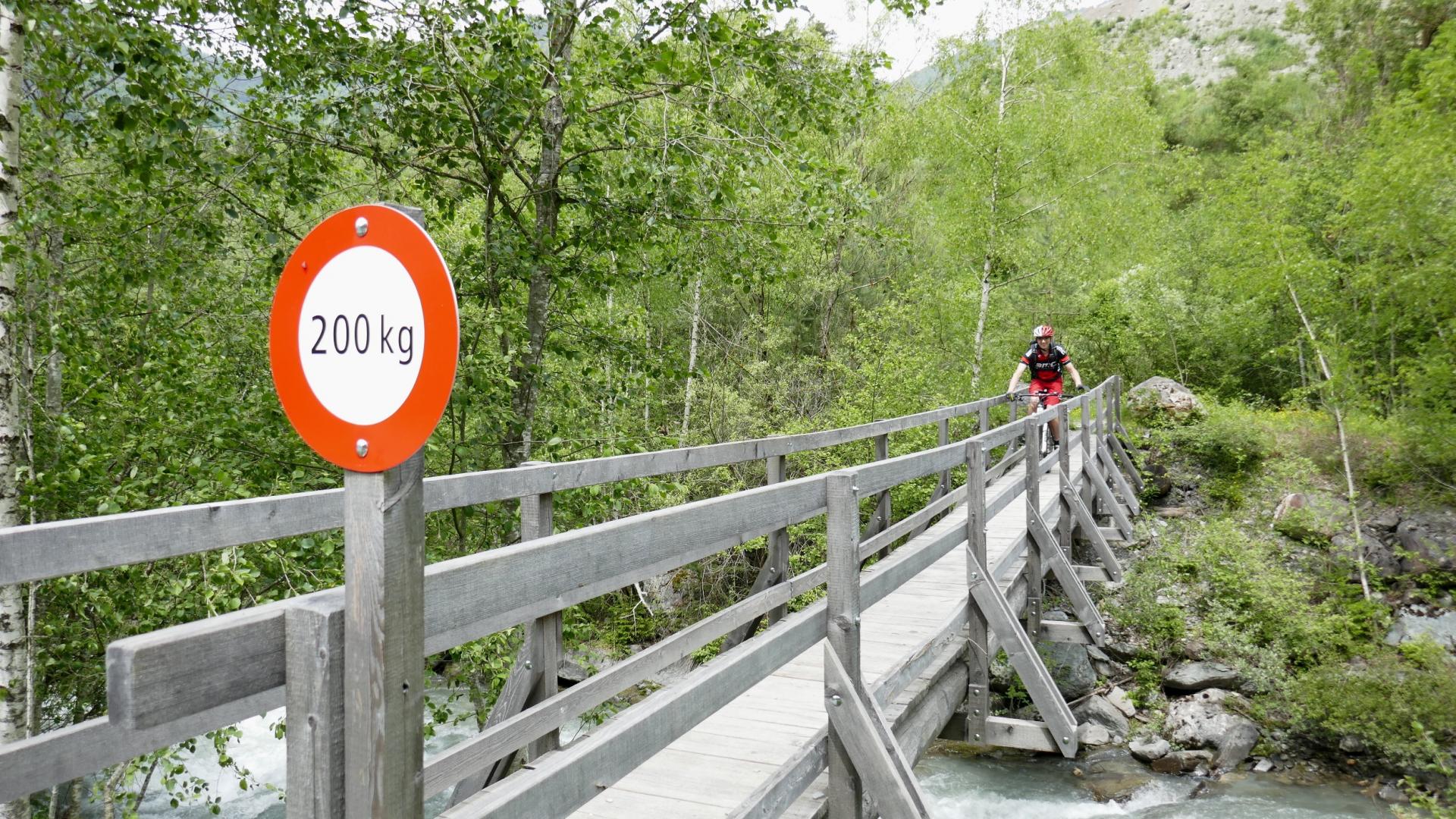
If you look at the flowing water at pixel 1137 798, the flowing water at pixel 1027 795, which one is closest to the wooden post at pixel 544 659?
the flowing water at pixel 1027 795

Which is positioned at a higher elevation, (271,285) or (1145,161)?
(1145,161)

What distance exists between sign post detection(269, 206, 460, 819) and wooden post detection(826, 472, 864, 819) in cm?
173

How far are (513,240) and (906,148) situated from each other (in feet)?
46.4

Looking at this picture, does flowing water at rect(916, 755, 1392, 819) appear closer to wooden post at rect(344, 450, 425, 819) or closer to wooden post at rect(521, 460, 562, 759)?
wooden post at rect(521, 460, 562, 759)

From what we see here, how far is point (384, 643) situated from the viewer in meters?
1.24

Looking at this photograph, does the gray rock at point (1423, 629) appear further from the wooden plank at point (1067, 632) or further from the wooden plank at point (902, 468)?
the wooden plank at point (902, 468)

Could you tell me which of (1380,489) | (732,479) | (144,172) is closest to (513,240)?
(144,172)

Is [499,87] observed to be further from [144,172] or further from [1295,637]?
[1295,637]

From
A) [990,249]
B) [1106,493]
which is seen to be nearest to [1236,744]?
[1106,493]

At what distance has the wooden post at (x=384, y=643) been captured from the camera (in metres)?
1.23

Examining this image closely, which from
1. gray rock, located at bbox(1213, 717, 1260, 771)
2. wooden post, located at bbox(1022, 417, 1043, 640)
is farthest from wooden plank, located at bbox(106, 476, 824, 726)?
gray rock, located at bbox(1213, 717, 1260, 771)

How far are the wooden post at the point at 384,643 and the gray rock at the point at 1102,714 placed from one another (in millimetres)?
12360

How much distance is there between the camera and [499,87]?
255 inches

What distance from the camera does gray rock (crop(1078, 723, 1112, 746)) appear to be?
468 inches
